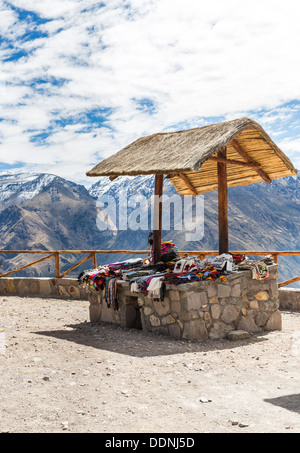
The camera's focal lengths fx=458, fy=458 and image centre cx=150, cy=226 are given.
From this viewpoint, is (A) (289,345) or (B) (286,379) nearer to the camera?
(B) (286,379)

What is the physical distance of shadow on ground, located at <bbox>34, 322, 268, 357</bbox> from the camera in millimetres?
6184

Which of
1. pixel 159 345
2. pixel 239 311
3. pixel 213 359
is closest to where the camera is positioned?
pixel 213 359

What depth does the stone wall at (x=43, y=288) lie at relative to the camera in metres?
11.3

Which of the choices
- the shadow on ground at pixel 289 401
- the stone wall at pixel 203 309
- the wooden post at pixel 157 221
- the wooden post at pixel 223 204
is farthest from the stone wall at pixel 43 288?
the shadow on ground at pixel 289 401

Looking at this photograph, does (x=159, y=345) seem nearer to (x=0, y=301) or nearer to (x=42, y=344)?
(x=42, y=344)

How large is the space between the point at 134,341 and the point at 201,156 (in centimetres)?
289

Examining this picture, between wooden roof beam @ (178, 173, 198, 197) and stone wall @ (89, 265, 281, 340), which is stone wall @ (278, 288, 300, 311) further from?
wooden roof beam @ (178, 173, 198, 197)

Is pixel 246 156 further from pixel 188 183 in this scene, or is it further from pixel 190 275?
pixel 190 275

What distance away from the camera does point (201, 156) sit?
6.85 meters

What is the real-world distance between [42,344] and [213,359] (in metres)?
2.28

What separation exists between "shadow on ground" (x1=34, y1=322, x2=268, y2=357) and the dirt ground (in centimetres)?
1

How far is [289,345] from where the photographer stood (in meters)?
6.81
